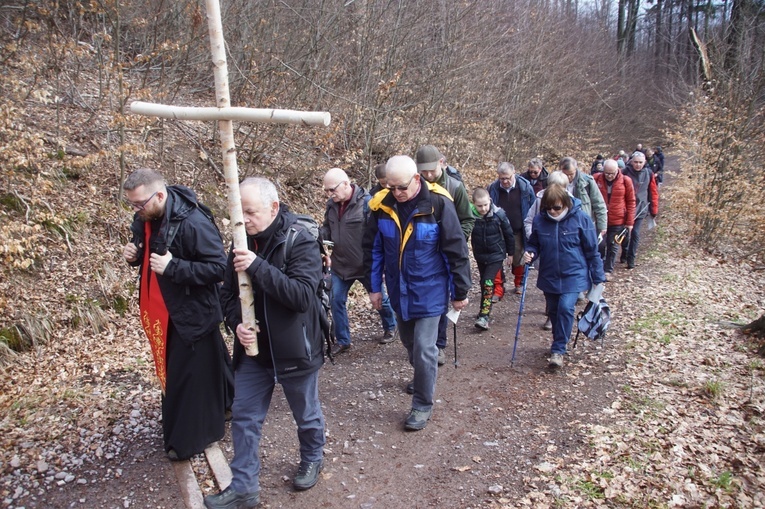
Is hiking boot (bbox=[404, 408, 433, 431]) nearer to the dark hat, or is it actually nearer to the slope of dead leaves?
the slope of dead leaves

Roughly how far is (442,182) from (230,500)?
3.73 metres

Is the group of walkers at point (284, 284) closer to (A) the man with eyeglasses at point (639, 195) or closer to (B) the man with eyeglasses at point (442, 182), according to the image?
(B) the man with eyeglasses at point (442, 182)

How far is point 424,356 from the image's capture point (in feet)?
14.2

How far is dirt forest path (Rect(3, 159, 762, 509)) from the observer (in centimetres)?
367

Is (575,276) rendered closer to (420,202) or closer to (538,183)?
(420,202)

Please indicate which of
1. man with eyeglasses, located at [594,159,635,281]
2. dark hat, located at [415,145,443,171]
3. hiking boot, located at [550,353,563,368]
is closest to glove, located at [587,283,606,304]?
hiking boot, located at [550,353,563,368]

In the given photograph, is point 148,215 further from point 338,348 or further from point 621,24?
point 621,24

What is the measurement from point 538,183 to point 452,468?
20.1 ft

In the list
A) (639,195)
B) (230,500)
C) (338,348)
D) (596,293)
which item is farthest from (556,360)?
(639,195)

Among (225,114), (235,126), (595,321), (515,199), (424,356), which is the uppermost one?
(235,126)

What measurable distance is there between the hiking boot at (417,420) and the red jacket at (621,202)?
5850mm

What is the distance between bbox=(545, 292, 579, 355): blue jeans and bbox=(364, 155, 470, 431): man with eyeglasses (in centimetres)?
166

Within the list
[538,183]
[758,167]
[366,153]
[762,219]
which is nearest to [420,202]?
[538,183]

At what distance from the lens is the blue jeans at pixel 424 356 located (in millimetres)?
4312
